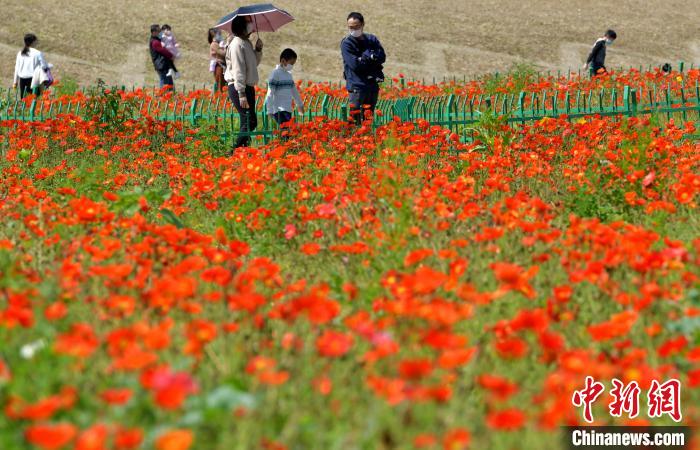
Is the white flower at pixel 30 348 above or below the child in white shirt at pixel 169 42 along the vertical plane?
below

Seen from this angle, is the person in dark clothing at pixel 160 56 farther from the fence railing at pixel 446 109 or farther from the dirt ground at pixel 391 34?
the fence railing at pixel 446 109

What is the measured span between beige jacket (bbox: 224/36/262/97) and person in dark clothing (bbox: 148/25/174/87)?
8050 millimetres

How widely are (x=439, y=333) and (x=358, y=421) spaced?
1.18ft

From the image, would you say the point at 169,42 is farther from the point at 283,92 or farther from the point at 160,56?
the point at 283,92

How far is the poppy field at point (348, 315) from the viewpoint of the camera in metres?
2.39

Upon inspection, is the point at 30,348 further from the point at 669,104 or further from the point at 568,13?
the point at 568,13

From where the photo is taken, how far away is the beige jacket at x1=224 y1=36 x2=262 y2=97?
10.6 metres

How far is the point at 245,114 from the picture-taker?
35.7ft

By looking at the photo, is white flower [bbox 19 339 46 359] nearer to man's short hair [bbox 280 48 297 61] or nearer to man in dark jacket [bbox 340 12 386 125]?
man in dark jacket [bbox 340 12 386 125]

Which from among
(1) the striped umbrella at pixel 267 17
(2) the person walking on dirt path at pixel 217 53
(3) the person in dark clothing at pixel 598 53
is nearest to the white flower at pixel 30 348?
(1) the striped umbrella at pixel 267 17

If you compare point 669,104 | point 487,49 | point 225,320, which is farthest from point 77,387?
point 487,49

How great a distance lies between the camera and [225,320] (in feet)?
10.9

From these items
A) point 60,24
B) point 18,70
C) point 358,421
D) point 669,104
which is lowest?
point 358,421

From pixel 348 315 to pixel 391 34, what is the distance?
81.5 feet
